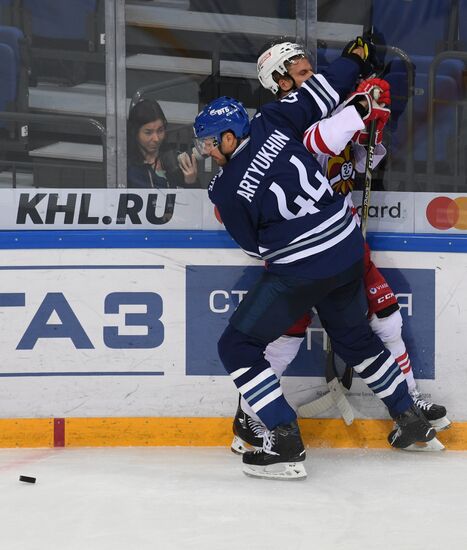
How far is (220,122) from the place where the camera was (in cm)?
319

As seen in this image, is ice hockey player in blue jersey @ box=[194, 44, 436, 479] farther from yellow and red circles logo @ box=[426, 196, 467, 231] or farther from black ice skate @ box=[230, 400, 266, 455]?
yellow and red circles logo @ box=[426, 196, 467, 231]

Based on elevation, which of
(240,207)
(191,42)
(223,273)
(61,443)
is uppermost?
(191,42)

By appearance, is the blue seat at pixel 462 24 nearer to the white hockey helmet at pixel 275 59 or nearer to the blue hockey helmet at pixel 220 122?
the white hockey helmet at pixel 275 59

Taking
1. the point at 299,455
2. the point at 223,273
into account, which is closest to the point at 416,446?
the point at 299,455

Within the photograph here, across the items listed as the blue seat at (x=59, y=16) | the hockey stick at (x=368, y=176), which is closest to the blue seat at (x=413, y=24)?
the hockey stick at (x=368, y=176)

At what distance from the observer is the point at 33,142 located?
360 centimetres

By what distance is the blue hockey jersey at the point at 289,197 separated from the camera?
318 cm

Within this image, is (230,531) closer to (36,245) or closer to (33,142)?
(36,245)

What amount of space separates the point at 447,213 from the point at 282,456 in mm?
1000

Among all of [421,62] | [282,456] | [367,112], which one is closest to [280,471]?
[282,456]

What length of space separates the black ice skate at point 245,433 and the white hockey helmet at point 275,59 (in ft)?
3.36

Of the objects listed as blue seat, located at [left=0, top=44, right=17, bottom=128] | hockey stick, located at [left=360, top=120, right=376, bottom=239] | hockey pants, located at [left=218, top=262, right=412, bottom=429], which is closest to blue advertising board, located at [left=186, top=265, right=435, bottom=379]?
hockey stick, located at [left=360, top=120, right=376, bottom=239]

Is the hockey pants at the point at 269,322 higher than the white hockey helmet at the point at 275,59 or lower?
lower

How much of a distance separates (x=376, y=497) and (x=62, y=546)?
35.3 inches
